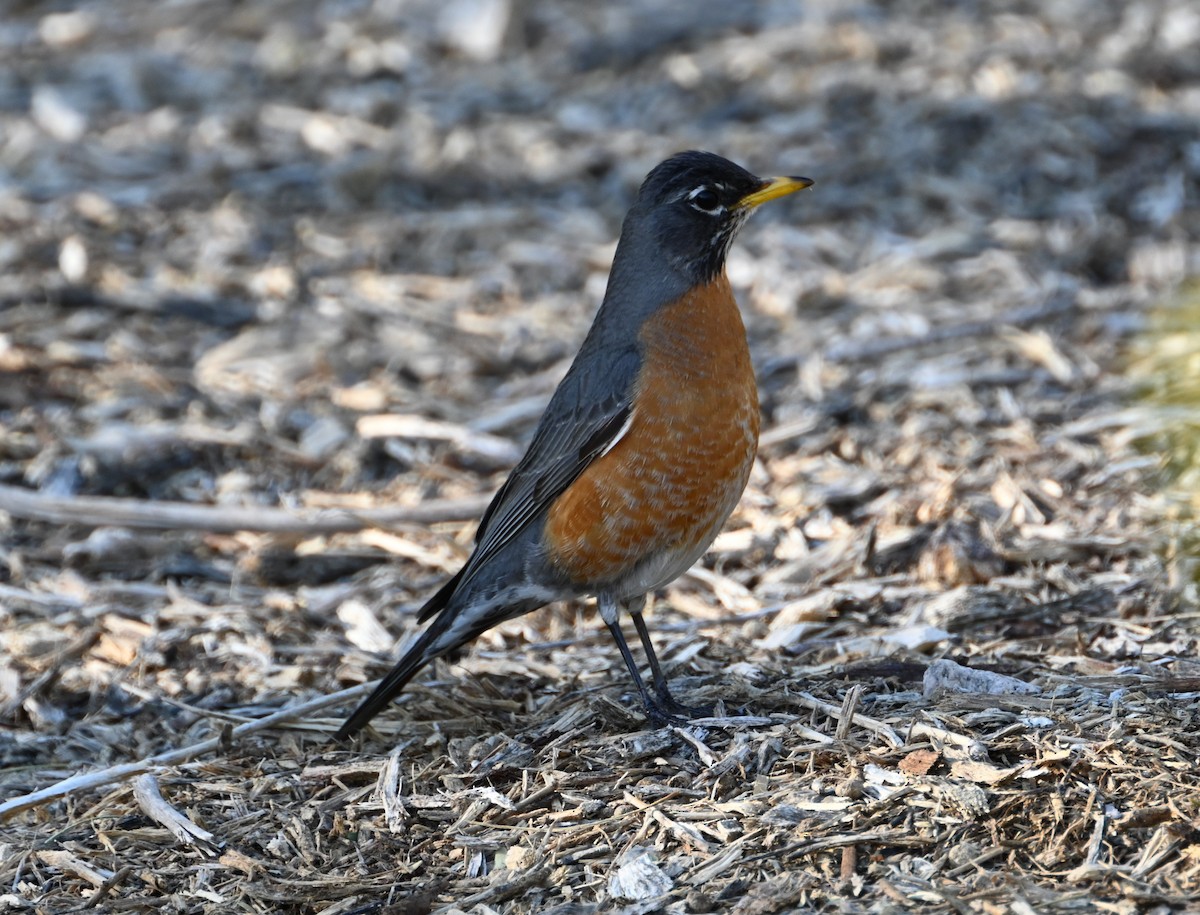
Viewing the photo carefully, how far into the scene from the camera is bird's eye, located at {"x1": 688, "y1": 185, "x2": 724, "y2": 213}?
5.37 m

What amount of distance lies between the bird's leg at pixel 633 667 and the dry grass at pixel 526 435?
0.29 feet

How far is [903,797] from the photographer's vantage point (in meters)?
3.82

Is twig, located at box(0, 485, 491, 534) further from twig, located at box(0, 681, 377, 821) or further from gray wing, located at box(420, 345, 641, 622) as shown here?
twig, located at box(0, 681, 377, 821)

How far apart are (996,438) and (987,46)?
14.8 feet

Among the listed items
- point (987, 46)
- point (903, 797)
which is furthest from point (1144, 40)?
point (903, 797)

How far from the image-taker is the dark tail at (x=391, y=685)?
482 cm

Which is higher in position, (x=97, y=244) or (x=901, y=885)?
(x=97, y=244)

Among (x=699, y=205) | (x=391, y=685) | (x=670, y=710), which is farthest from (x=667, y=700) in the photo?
(x=699, y=205)

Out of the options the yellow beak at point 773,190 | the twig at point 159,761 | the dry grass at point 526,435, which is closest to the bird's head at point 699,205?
the yellow beak at point 773,190

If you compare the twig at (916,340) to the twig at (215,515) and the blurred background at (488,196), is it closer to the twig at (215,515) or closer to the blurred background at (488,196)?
the blurred background at (488,196)

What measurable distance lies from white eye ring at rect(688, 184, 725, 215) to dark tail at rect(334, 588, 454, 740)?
1756 mm

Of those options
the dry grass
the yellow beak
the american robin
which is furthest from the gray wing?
the yellow beak

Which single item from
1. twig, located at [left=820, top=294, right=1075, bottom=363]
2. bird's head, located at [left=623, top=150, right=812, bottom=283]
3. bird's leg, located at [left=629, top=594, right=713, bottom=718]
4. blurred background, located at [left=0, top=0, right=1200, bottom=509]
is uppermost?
bird's head, located at [left=623, top=150, right=812, bottom=283]

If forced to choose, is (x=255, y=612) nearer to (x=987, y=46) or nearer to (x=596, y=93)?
(x=596, y=93)
